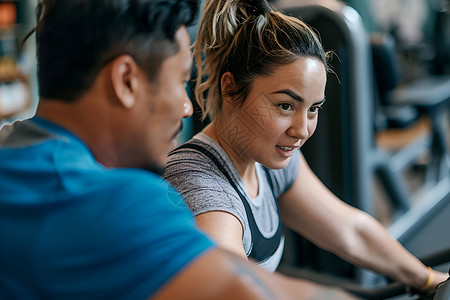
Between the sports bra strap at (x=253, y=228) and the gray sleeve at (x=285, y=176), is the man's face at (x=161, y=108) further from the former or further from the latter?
the gray sleeve at (x=285, y=176)

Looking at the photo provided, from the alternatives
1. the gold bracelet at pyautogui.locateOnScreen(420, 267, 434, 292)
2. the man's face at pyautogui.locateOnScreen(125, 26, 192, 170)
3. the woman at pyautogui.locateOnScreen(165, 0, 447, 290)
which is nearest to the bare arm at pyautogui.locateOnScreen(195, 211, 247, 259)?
the woman at pyautogui.locateOnScreen(165, 0, 447, 290)

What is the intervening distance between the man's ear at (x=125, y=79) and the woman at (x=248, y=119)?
0.13m

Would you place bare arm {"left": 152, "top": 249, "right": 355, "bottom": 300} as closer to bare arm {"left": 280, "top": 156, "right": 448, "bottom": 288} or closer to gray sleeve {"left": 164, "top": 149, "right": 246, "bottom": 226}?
gray sleeve {"left": 164, "top": 149, "right": 246, "bottom": 226}

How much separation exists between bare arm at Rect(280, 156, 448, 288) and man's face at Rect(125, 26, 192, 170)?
0.31 m

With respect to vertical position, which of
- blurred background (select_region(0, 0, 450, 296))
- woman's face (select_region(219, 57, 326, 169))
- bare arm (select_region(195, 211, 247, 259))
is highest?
woman's face (select_region(219, 57, 326, 169))

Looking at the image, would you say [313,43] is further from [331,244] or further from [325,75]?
[331,244]

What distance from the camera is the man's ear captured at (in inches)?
16.3

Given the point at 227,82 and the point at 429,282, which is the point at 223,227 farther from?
the point at 429,282

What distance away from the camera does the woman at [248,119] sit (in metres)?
0.50

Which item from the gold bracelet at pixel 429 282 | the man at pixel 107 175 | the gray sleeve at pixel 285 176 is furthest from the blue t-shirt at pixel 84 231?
the gold bracelet at pixel 429 282

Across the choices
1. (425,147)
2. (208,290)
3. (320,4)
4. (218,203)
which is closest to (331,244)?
(218,203)

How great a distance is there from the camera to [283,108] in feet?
1.63

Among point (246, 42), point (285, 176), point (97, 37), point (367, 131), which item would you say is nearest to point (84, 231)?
point (97, 37)

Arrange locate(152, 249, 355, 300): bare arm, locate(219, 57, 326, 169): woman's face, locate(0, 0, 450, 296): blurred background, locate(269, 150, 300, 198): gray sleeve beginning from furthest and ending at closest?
locate(0, 0, 450, 296): blurred background < locate(269, 150, 300, 198): gray sleeve < locate(219, 57, 326, 169): woman's face < locate(152, 249, 355, 300): bare arm
